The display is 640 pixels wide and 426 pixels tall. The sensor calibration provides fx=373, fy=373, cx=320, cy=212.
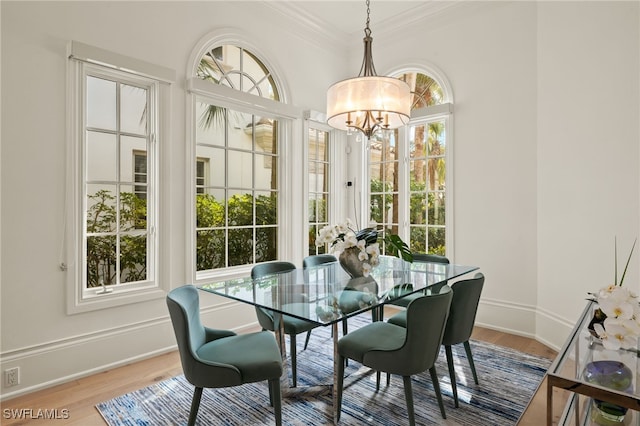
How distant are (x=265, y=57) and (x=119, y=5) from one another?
147cm

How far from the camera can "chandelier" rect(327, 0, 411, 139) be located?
259 centimetres

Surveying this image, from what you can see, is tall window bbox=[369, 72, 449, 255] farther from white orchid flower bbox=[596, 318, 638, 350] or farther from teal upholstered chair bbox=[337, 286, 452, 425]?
white orchid flower bbox=[596, 318, 638, 350]

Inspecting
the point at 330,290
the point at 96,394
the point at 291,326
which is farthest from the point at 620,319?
the point at 96,394

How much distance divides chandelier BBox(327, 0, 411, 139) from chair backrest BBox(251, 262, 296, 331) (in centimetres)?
126

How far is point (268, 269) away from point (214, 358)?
111 centimetres

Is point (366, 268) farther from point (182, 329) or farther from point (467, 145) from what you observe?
point (467, 145)

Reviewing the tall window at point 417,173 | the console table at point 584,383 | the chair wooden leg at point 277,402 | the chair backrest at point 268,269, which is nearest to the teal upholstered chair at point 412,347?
the chair wooden leg at point 277,402

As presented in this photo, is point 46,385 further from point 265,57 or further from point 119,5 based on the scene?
point 265,57

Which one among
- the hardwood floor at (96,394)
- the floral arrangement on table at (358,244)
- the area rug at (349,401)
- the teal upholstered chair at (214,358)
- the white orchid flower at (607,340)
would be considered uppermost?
the floral arrangement on table at (358,244)

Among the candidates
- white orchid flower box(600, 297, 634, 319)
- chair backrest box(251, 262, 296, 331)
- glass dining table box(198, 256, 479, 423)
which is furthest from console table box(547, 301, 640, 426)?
chair backrest box(251, 262, 296, 331)

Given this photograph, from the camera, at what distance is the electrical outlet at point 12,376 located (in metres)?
2.41

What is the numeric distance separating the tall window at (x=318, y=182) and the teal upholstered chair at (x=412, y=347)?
2583mm

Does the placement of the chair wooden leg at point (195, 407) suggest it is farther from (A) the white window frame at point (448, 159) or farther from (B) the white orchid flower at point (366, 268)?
(A) the white window frame at point (448, 159)

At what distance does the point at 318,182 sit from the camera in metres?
4.80
